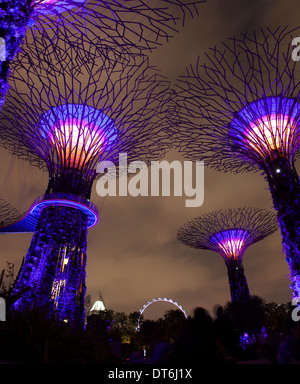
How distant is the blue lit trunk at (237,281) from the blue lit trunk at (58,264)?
15529mm

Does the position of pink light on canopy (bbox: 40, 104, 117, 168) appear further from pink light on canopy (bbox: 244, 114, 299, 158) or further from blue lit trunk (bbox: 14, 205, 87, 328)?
pink light on canopy (bbox: 244, 114, 299, 158)

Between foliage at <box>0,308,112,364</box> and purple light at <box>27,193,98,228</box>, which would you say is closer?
foliage at <box>0,308,112,364</box>

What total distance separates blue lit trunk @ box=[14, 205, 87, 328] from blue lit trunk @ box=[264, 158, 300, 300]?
33.7 feet

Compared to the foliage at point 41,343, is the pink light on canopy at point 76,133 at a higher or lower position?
higher

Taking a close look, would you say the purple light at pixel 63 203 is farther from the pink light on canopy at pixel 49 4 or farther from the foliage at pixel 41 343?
the foliage at pixel 41 343

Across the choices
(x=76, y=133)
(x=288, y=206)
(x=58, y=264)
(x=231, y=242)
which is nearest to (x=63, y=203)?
(x=58, y=264)

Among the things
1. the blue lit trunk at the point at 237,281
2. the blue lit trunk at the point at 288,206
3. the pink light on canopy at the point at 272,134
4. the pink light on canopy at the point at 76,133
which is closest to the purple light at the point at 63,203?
the pink light on canopy at the point at 76,133

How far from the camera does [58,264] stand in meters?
15.0

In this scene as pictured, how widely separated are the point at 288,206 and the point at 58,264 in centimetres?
1170

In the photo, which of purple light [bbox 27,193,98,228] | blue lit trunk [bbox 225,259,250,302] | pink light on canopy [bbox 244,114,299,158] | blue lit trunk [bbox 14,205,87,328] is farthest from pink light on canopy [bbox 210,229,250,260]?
blue lit trunk [bbox 14,205,87,328]

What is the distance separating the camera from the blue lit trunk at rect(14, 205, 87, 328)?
47.3ft

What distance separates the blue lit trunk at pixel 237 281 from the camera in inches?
1000
